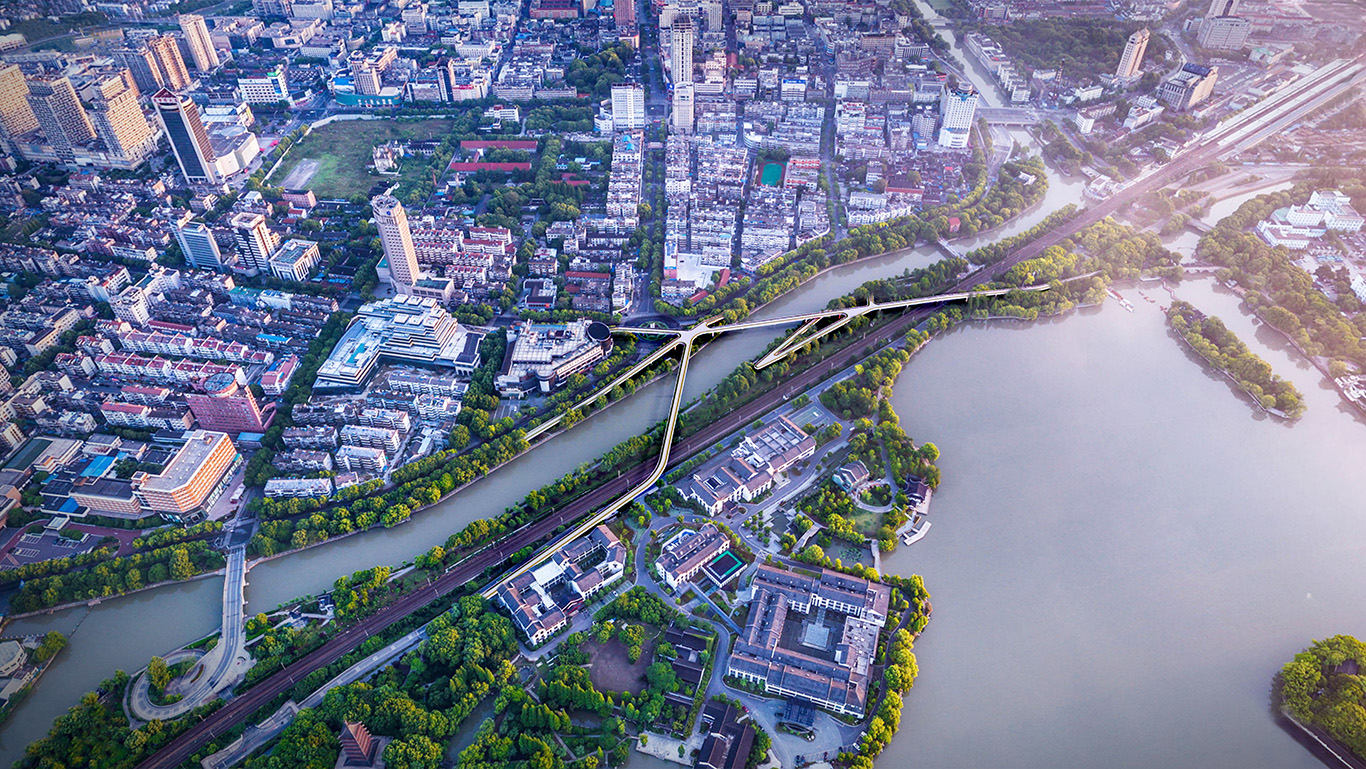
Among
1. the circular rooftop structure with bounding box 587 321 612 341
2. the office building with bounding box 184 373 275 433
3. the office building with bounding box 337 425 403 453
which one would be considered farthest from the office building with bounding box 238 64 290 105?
the office building with bounding box 337 425 403 453

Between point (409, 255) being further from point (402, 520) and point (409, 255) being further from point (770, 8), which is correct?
point (770, 8)

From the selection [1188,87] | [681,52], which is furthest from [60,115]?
[1188,87]

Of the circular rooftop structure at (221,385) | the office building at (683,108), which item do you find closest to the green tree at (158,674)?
the circular rooftop structure at (221,385)

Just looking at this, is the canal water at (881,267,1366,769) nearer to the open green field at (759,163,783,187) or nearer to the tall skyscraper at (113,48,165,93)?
the open green field at (759,163,783,187)

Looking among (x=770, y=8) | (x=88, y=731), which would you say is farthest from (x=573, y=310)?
(x=770, y=8)

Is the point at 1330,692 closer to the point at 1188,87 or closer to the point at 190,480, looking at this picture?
the point at 190,480

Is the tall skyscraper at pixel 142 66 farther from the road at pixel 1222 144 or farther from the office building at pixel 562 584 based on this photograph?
the road at pixel 1222 144
